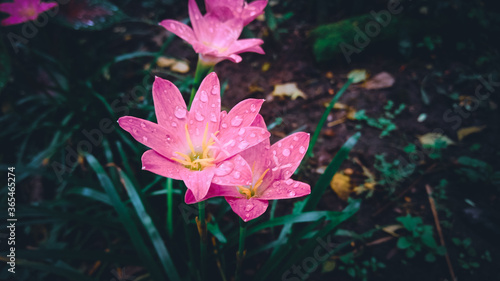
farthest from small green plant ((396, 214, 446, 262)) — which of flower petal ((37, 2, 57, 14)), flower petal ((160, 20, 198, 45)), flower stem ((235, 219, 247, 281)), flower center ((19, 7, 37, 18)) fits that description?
flower center ((19, 7, 37, 18))

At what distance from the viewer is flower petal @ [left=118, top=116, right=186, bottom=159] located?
611mm

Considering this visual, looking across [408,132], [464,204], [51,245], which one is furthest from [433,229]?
[51,245]

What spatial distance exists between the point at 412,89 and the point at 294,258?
1.62 meters

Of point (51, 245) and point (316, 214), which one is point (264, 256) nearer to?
point (316, 214)

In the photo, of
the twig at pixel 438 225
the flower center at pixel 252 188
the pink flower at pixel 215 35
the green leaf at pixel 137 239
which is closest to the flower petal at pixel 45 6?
the pink flower at pixel 215 35

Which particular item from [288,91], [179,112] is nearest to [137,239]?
[179,112]

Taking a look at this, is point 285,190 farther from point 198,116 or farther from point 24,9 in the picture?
point 24,9

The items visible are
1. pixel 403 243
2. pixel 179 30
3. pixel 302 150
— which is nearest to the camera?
pixel 302 150

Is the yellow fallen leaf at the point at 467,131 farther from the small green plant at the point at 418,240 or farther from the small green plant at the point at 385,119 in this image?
the small green plant at the point at 418,240

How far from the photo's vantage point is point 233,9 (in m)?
0.90

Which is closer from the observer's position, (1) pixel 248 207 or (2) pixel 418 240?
(1) pixel 248 207

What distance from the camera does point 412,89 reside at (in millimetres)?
1972

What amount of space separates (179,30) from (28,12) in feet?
2.97

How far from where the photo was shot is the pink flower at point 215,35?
0.81 metres
